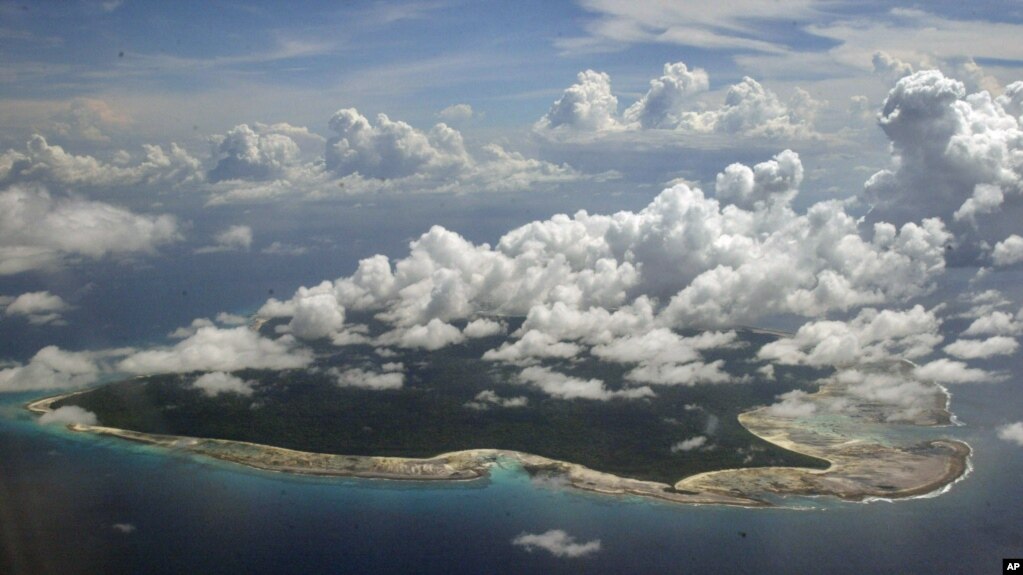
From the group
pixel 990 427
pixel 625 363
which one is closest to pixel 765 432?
pixel 990 427

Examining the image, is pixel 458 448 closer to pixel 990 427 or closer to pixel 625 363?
pixel 625 363

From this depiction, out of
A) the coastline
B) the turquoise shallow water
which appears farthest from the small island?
the turquoise shallow water

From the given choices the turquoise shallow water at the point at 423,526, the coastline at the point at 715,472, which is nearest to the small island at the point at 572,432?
the coastline at the point at 715,472

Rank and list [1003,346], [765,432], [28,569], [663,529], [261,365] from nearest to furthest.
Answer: [28,569] < [663,529] < [765,432] < [261,365] < [1003,346]

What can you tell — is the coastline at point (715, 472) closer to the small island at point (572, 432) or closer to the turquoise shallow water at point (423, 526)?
the small island at point (572, 432)

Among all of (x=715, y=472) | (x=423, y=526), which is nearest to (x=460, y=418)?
(x=423, y=526)

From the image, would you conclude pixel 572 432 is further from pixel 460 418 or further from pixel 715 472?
pixel 715 472

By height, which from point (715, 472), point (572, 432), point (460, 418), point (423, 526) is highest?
point (460, 418)
